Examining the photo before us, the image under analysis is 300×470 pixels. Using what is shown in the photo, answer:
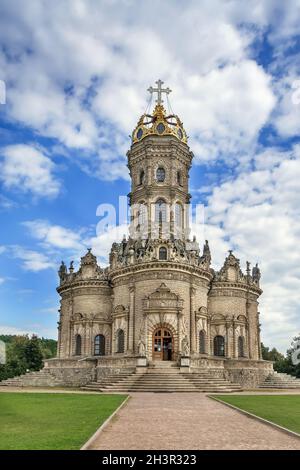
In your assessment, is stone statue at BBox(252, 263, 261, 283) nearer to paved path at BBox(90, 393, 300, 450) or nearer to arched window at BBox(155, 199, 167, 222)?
arched window at BBox(155, 199, 167, 222)

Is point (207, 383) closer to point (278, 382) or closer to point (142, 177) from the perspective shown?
point (278, 382)

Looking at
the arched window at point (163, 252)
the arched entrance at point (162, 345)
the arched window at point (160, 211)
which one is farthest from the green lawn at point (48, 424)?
the arched window at point (160, 211)

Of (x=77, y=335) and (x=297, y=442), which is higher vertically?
(x=77, y=335)

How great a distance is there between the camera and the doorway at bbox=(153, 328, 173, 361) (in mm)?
45312

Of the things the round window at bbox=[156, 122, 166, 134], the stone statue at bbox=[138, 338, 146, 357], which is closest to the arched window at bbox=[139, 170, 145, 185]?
the round window at bbox=[156, 122, 166, 134]

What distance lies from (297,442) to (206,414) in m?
6.92

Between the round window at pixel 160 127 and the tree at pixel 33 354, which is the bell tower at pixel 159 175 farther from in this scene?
the tree at pixel 33 354

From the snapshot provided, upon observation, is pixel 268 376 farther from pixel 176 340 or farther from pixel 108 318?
pixel 108 318

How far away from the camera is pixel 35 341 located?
252 ft

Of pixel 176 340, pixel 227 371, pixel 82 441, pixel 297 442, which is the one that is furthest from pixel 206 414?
pixel 227 371

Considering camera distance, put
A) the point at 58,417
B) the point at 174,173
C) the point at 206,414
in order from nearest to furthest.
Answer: the point at 58,417, the point at 206,414, the point at 174,173

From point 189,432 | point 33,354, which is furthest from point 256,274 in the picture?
point 189,432

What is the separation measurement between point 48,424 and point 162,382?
72.4 feet

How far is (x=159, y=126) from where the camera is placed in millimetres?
57688
